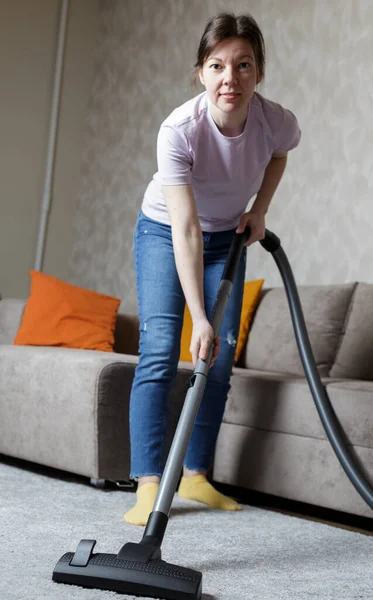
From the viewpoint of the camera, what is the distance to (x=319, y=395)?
2.17 metres

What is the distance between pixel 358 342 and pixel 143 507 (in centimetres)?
119

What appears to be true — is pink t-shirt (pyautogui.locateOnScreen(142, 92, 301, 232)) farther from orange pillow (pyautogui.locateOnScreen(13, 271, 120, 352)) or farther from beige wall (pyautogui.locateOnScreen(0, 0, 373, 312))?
beige wall (pyautogui.locateOnScreen(0, 0, 373, 312))

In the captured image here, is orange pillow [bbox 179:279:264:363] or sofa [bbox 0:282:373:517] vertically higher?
orange pillow [bbox 179:279:264:363]

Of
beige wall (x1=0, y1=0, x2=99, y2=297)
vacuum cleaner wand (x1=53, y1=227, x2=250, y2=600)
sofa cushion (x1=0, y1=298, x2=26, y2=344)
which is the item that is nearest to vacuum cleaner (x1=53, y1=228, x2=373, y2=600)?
vacuum cleaner wand (x1=53, y1=227, x2=250, y2=600)

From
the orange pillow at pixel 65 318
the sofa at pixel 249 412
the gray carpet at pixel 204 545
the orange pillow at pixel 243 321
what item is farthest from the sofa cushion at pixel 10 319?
the gray carpet at pixel 204 545

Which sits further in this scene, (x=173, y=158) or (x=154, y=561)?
(x=173, y=158)

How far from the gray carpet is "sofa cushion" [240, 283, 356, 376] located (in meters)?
0.81

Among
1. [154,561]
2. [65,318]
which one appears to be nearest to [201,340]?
[154,561]

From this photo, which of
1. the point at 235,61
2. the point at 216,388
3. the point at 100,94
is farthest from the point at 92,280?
the point at 235,61

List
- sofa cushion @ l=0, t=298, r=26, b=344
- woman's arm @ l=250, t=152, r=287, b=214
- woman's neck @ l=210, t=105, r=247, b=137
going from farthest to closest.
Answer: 1. sofa cushion @ l=0, t=298, r=26, b=344
2. woman's arm @ l=250, t=152, r=287, b=214
3. woman's neck @ l=210, t=105, r=247, b=137

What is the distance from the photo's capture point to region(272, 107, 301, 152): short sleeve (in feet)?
6.72

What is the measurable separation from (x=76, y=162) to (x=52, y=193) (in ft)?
0.80

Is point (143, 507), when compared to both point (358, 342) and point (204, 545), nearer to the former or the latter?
point (204, 545)

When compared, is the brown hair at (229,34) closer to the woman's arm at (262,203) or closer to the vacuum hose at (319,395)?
the woman's arm at (262,203)
